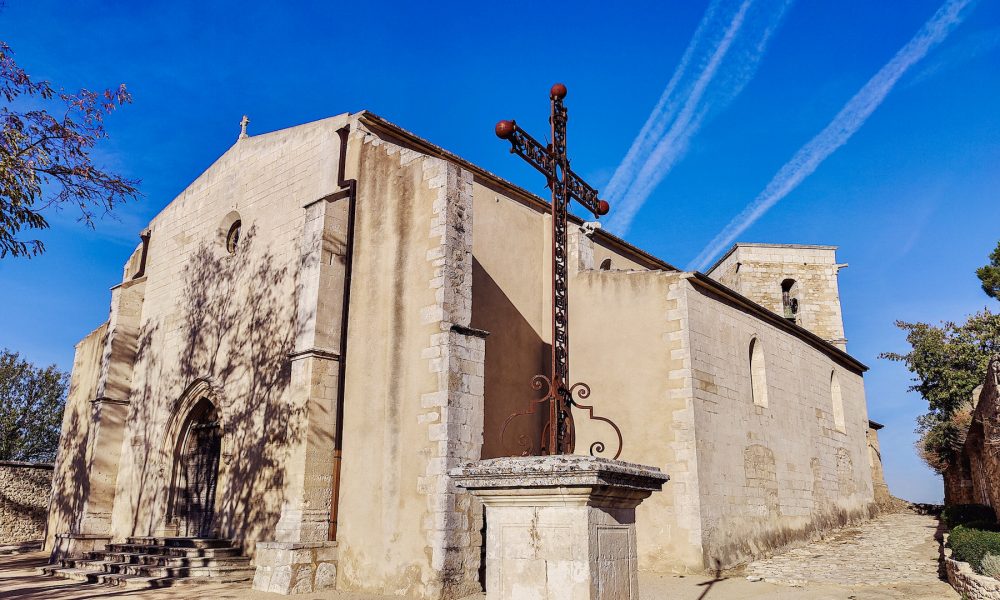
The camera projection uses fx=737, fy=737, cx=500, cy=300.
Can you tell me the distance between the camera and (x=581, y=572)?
4.10 m

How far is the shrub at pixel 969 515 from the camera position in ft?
42.2

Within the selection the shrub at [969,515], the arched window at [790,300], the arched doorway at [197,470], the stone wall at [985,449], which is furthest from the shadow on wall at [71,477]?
the arched window at [790,300]

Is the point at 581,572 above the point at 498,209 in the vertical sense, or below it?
below

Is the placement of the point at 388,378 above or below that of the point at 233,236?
below

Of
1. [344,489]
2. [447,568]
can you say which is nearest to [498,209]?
[344,489]

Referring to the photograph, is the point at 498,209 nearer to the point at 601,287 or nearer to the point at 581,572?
the point at 601,287

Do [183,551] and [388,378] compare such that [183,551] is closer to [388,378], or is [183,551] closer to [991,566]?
[388,378]

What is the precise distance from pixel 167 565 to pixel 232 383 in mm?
3339

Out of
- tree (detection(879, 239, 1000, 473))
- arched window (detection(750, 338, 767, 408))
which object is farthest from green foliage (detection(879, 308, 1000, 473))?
arched window (detection(750, 338, 767, 408))

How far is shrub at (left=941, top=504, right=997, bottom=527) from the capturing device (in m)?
12.9

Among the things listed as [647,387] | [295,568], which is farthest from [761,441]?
[295,568]

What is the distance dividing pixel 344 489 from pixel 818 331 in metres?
18.9

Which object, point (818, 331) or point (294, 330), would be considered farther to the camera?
point (818, 331)

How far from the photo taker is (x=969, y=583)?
846cm
